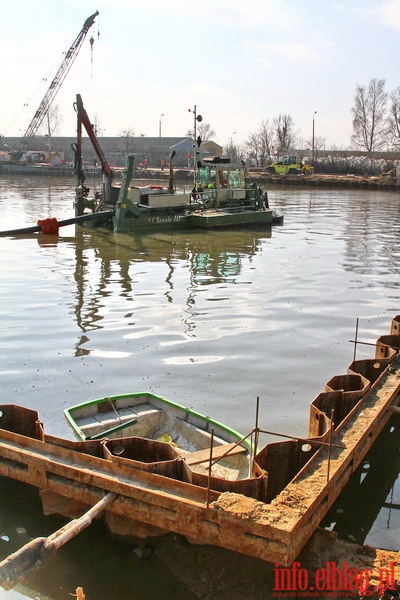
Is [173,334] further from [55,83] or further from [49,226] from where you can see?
[55,83]

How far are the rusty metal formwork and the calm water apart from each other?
40 cm

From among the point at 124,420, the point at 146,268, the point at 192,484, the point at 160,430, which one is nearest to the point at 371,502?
the point at 192,484

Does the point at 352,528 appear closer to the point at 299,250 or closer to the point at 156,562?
the point at 156,562

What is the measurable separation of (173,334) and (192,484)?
20.1ft

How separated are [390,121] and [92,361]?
92.7m

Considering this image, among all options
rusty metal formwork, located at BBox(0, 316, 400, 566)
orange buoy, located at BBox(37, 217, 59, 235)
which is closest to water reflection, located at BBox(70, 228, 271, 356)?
orange buoy, located at BBox(37, 217, 59, 235)

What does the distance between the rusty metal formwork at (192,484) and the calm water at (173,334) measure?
0.40 meters

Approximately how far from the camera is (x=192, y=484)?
16.7ft

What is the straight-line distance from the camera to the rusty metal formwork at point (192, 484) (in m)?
4.67

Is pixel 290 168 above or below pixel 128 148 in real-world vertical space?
below

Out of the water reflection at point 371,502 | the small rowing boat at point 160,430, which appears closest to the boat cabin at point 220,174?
the small rowing boat at point 160,430

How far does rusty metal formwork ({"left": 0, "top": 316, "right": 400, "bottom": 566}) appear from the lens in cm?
467

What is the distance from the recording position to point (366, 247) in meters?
22.8

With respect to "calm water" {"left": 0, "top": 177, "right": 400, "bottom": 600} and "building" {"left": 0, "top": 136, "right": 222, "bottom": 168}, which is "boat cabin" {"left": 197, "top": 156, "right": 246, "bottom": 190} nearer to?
"calm water" {"left": 0, "top": 177, "right": 400, "bottom": 600}
